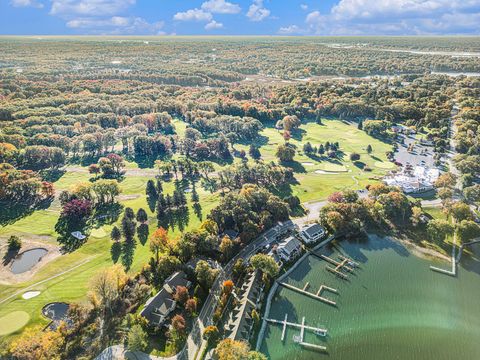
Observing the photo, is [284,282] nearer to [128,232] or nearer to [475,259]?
[128,232]

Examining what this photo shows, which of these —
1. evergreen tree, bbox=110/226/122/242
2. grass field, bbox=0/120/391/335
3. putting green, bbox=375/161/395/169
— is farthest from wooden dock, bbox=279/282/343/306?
putting green, bbox=375/161/395/169

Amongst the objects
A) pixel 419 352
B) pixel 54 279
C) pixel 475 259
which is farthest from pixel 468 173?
pixel 54 279

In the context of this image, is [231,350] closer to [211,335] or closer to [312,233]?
[211,335]

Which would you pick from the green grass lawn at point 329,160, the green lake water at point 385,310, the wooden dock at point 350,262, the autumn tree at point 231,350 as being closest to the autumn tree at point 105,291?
the autumn tree at point 231,350

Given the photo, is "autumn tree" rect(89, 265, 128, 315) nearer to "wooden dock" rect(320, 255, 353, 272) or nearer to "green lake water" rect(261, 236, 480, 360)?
"green lake water" rect(261, 236, 480, 360)

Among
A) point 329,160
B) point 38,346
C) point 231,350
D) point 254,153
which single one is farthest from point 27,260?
point 329,160

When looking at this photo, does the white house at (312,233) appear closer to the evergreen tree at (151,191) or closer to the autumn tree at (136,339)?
the autumn tree at (136,339)
